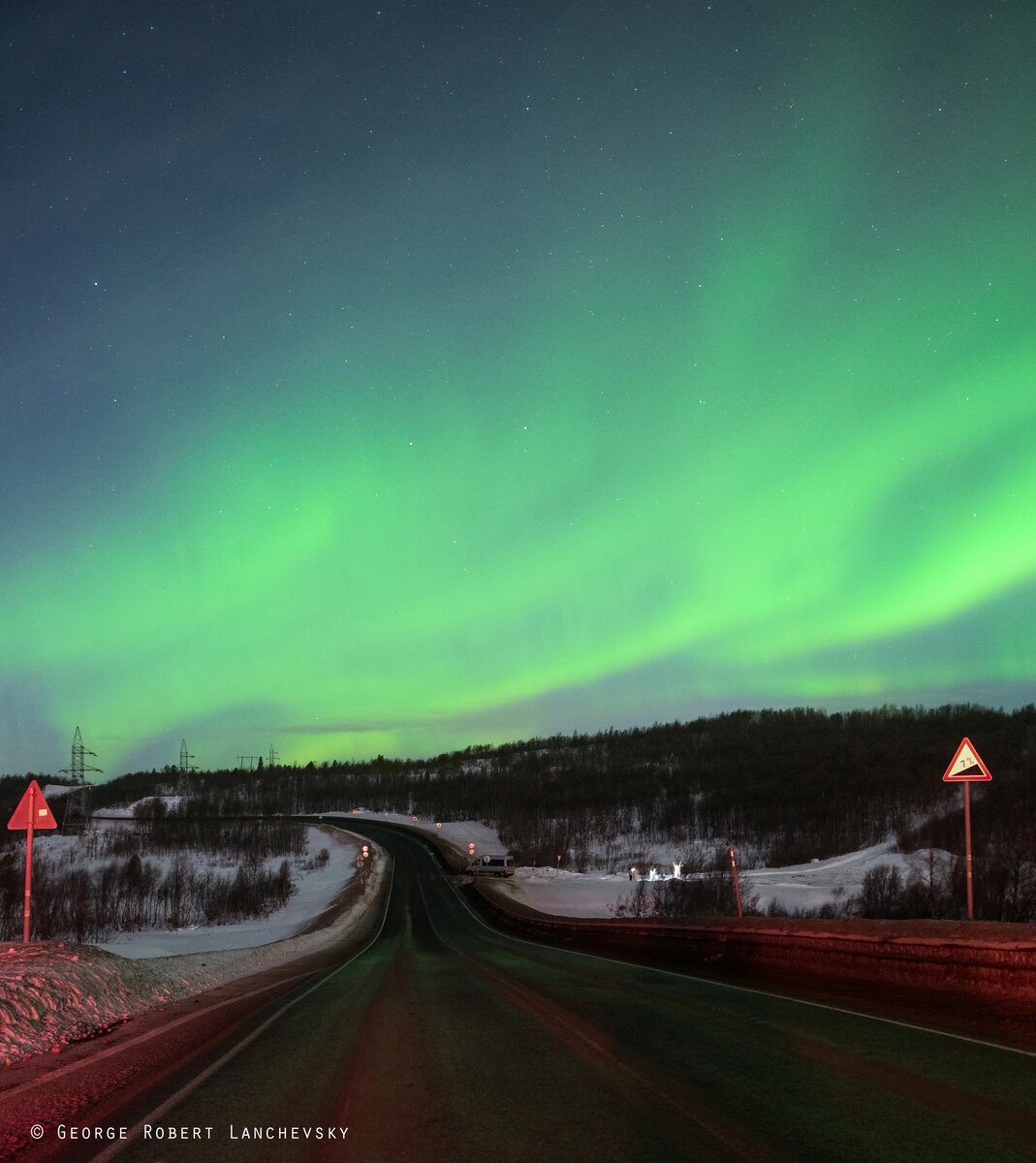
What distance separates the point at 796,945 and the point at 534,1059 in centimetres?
900

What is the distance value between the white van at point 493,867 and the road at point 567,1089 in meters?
50.9

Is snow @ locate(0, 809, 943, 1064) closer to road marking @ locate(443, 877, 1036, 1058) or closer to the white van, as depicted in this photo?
the white van

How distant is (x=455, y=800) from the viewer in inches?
7328

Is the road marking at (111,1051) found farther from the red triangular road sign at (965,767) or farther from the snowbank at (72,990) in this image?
the red triangular road sign at (965,767)

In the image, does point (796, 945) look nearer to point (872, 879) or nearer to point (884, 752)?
point (872, 879)

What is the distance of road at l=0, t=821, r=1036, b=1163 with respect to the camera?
549 centimetres

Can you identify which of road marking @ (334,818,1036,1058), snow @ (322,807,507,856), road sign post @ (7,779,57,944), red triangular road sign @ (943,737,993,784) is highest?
red triangular road sign @ (943,737,993,784)

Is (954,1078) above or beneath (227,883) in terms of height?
above

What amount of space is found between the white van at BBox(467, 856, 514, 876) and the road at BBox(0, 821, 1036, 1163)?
5085cm

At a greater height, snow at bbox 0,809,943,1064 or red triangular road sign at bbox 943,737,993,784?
red triangular road sign at bbox 943,737,993,784

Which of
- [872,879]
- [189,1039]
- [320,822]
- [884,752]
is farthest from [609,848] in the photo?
[189,1039]

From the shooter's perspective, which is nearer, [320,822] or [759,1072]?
[759,1072]

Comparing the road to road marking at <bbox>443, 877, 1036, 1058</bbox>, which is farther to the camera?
road marking at <bbox>443, 877, 1036, 1058</bbox>

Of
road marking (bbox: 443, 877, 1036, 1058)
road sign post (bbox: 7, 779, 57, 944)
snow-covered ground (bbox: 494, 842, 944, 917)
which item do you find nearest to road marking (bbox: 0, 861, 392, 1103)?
road sign post (bbox: 7, 779, 57, 944)
